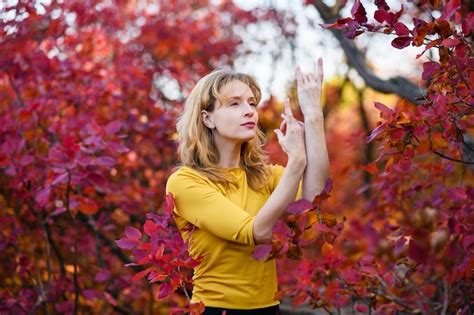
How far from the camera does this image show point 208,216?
2350mm

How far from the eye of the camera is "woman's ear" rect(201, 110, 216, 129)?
269cm

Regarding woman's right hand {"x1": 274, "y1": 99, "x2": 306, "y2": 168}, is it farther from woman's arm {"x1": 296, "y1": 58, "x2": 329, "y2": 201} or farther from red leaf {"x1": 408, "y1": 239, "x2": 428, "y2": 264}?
red leaf {"x1": 408, "y1": 239, "x2": 428, "y2": 264}

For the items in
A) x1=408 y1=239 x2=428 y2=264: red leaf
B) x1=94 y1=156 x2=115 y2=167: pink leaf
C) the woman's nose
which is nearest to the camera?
x1=408 y1=239 x2=428 y2=264: red leaf

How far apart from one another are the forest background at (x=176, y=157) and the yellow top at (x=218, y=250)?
0.29 feet

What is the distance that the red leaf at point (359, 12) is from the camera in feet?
7.00

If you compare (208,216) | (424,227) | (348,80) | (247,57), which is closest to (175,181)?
(208,216)

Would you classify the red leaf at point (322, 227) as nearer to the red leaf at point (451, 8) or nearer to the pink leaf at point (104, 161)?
the red leaf at point (451, 8)

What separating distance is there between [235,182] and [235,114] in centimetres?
27

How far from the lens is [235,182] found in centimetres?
261

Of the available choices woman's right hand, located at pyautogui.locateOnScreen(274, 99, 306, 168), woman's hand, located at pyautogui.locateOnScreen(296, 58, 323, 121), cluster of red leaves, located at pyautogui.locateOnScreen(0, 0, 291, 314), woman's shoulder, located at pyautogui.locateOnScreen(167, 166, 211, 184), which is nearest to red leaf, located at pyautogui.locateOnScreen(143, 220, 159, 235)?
cluster of red leaves, located at pyautogui.locateOnScreen(0, 0, 291, 314)

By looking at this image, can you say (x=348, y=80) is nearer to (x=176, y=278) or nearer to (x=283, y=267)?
(x=283, y=267)

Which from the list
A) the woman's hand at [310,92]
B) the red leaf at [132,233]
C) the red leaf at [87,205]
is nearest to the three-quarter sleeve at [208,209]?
the red leaf at [132,233]

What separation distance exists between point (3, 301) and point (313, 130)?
7.67 feet

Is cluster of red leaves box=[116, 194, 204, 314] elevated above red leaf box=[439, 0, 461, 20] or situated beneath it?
situated beneath
